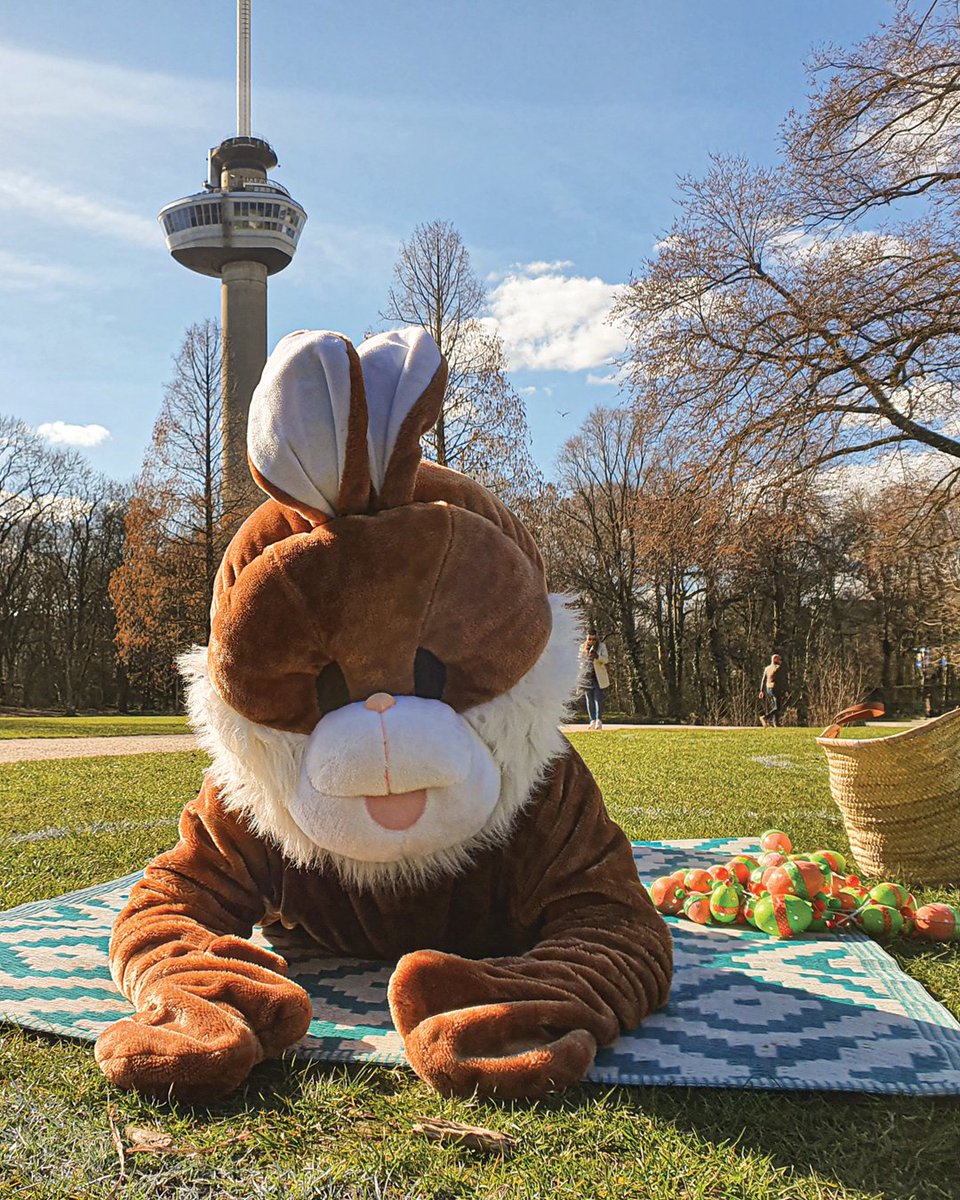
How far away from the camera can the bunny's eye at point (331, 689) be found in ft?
8.68

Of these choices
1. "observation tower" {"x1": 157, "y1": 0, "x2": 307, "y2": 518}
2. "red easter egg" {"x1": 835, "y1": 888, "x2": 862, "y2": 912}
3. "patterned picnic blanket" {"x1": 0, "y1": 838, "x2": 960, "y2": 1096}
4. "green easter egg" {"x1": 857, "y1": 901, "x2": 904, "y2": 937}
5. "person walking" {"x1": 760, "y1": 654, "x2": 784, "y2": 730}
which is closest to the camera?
"patterned picnic blanket" {"x1": 0, "y1": 838, "x2": 960, "y2": 1096}

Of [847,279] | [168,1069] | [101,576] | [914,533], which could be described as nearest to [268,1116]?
[168,1069]

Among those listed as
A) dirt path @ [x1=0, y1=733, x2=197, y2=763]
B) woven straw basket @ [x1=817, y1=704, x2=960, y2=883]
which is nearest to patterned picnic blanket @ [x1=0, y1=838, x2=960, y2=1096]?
woven straw basket @ [x1=817, y1=704, x2=960, y2=883]

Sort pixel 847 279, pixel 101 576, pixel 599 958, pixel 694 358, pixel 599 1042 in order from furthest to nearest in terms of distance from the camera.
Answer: pixel 101 576 → pixel 694 358 → pixel 847 279 → pixel 599 958 → pixel 599 1042

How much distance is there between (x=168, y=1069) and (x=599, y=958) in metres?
1.09

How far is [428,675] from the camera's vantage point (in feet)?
8.66

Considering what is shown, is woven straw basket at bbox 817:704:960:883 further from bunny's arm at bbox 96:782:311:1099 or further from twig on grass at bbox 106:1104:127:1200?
twig on grass at bbox 106:1104:127:1200

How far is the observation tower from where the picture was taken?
5328 centimetres

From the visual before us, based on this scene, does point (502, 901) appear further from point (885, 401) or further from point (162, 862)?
point (885, 401)

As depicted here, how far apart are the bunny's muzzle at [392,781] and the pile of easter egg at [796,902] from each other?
155 centimetres

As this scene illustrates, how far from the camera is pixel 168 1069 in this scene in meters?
2.09

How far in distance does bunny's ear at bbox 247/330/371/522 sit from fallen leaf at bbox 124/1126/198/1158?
4.90 ft

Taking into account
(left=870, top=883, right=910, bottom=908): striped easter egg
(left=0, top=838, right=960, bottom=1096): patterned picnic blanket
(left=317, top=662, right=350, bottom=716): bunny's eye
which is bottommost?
(left=0, top=838, right=960, bottom=1096): patterned picnic blanket

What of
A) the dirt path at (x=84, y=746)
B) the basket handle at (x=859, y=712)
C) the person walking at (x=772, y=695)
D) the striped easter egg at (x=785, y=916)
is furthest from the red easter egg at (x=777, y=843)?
the person walking at (x=772, y=695)
